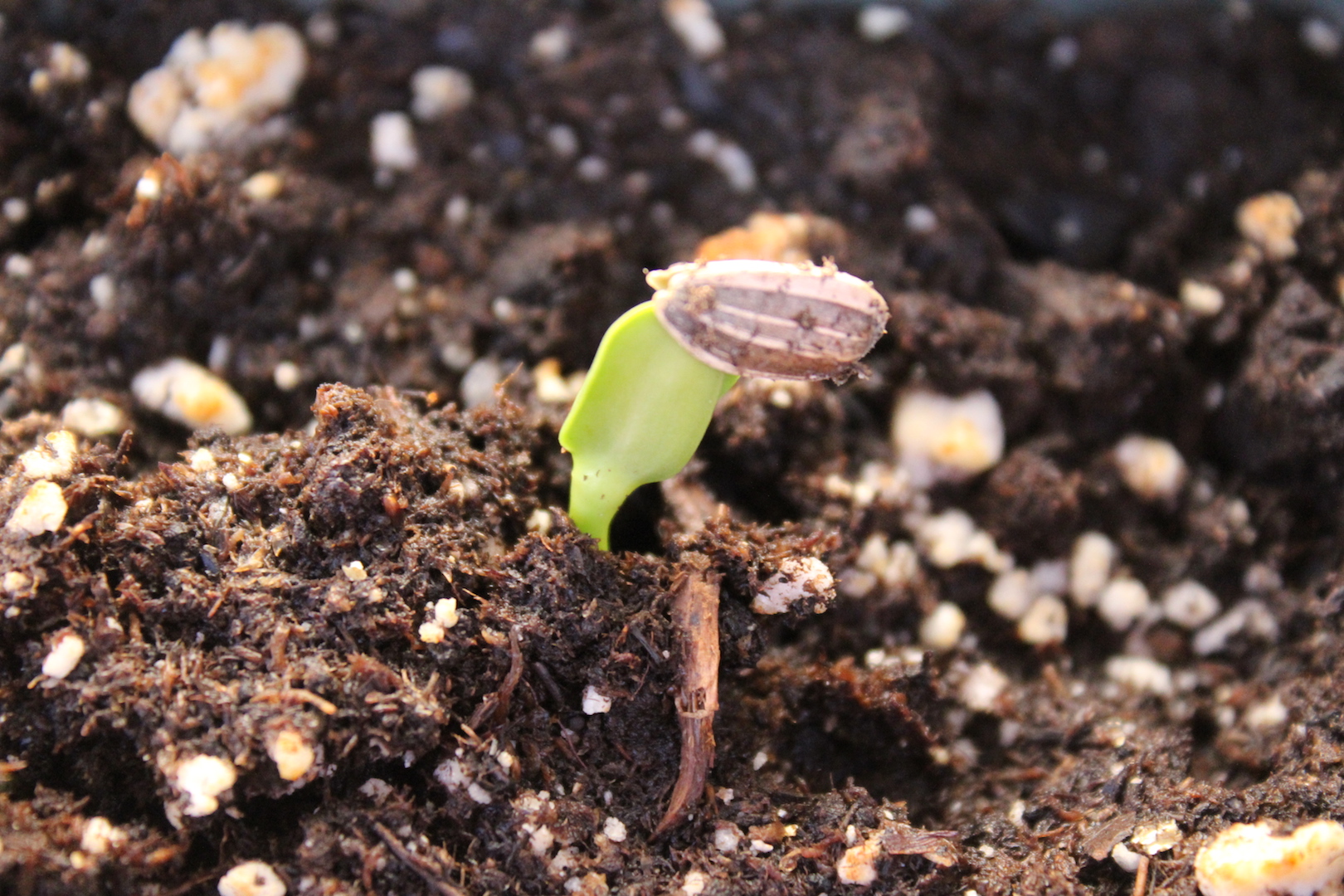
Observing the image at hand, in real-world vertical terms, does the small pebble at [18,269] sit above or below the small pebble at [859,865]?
above

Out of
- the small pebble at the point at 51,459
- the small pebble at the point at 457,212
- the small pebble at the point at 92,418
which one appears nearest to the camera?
the small pebble at the point at 51,459

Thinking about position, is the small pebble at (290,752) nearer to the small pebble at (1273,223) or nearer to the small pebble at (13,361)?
the small pebble at (13,361)

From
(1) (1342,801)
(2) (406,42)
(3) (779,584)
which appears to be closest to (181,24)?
(2) (406,42)

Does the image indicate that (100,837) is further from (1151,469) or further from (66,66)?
(1151,469)

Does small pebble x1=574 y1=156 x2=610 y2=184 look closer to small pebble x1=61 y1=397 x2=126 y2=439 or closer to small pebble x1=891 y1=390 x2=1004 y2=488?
small pebble x1=891 y1=390 x2=1004 y2=488

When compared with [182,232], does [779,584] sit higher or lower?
lower

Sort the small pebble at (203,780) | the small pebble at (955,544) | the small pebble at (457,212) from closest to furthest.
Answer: the small pebble at (203,780) < the small pebble at (955,544) < the small pebble at (457,212)

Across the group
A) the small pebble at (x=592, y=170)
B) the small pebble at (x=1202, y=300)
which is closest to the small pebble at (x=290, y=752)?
the small pebble at (x=592, y=170)

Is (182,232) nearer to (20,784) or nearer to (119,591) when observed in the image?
(119,591)
